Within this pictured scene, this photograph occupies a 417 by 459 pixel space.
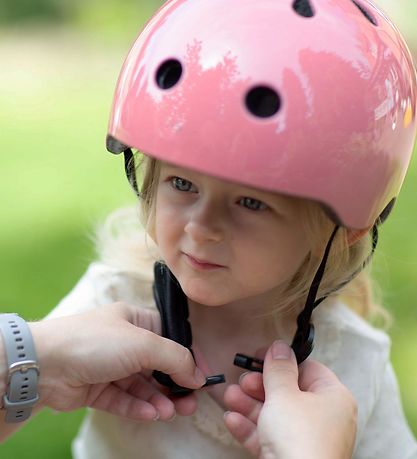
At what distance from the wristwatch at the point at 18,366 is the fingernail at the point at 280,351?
16.7 inches

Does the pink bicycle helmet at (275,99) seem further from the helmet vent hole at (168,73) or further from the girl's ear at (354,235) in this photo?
the girl's ear at (354,235)

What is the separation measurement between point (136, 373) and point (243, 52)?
656 mm

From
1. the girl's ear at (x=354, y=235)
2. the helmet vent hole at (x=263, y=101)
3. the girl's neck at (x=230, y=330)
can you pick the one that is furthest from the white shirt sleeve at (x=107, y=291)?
the helmet vent hole at (x=263, y=101)

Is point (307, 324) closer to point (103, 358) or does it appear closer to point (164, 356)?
point (164, 356)

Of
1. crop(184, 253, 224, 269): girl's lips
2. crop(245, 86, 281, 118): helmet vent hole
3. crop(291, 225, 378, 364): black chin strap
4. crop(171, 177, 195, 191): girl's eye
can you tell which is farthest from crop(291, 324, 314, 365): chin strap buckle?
crop(245, 86, 281, 118): helmet vent hole

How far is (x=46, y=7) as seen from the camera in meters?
7.36

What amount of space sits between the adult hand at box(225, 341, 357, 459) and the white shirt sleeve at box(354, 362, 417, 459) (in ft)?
1.22

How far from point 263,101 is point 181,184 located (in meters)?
0.24

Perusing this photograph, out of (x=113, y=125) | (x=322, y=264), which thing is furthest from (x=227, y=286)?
(x=113, y=125)

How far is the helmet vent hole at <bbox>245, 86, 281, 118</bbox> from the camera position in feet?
4.25

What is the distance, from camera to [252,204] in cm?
141

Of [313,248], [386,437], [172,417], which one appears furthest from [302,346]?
[386,437]

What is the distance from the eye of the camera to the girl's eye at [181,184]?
1446 millimetres

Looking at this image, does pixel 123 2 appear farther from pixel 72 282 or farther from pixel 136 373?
pixel 136 373
